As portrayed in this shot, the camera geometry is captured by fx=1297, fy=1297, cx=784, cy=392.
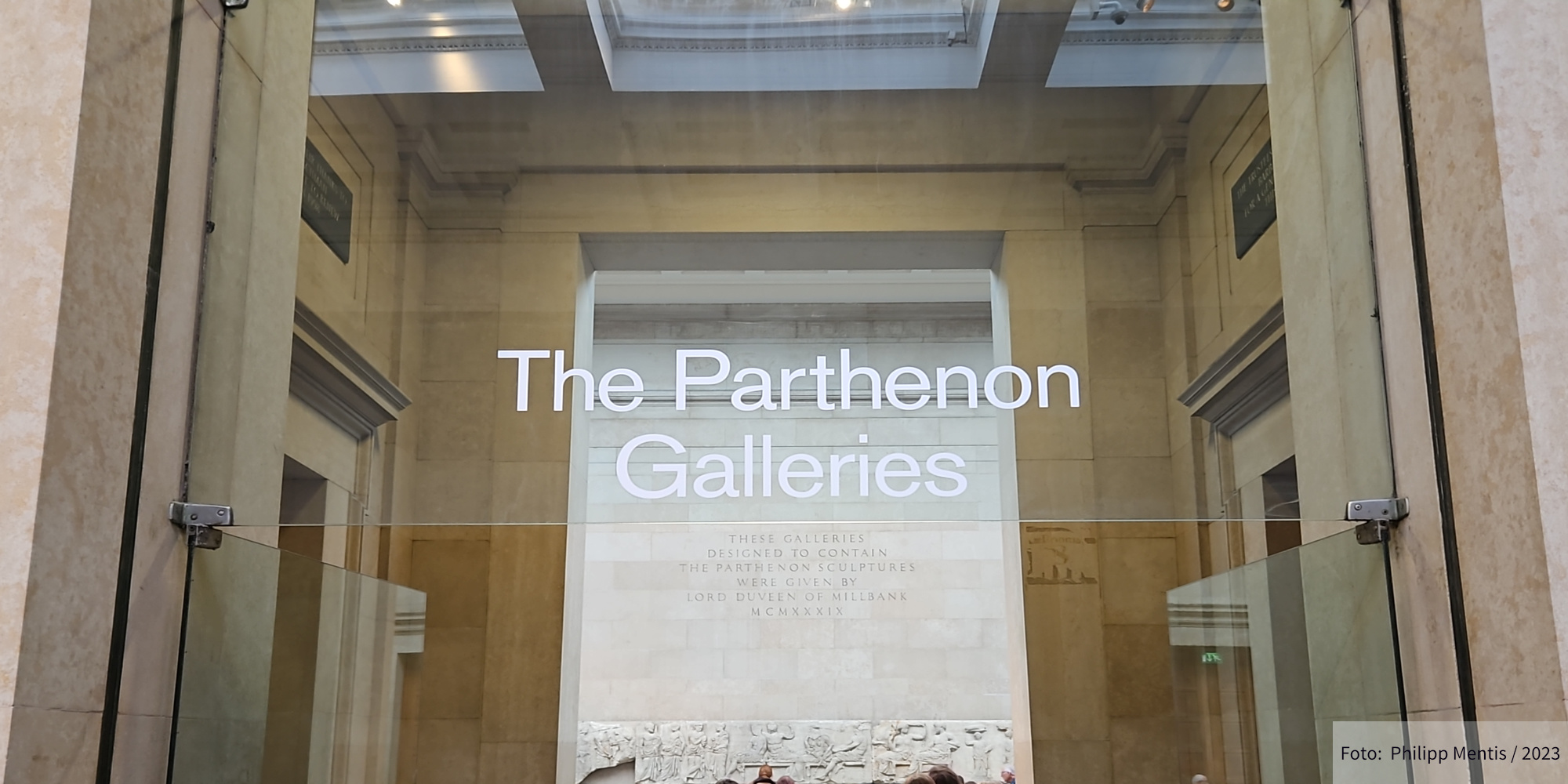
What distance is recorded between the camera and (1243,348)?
170 inches

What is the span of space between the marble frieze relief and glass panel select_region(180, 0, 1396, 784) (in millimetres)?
24

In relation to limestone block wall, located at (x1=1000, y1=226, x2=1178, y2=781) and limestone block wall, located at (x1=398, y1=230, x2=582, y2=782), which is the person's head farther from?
limestone block wall, located at (x1=398, y1=230, x2=582, y2=782)

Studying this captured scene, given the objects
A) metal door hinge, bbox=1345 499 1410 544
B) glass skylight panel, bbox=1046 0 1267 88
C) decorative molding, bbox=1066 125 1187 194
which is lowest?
metal door hinge, bbox=1345 499 1410 544

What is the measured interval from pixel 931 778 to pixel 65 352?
3220mm

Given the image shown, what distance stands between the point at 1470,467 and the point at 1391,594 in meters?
0.51

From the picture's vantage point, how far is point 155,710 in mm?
3877

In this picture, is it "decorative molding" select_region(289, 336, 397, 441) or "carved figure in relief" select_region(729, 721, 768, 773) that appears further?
"carved figure in relief" select_region(729, 721, 768, 773)

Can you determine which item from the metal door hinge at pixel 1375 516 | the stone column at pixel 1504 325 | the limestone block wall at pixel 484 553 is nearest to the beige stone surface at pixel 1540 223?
the stone column at pixel 1504 325

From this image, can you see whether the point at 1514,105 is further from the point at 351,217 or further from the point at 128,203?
the point at 128,203

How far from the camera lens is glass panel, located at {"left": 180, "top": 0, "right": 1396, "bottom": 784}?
4.16 meters

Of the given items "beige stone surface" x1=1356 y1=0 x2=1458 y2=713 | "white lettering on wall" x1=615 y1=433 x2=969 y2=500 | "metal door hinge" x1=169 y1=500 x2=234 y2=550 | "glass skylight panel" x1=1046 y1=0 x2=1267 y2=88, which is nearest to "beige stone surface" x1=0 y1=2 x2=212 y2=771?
"metal door hinge" x1=169 y1=500 x2=234 y2=550

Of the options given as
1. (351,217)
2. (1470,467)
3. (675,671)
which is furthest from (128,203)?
(1470,467)

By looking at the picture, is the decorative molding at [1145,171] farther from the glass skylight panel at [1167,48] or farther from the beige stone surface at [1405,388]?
the beige stone surface at [1405,388]

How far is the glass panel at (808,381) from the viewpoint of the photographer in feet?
13.7
